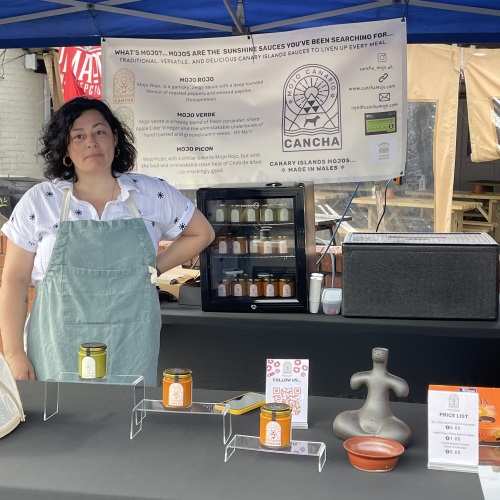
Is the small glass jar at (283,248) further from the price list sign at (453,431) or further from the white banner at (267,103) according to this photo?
the price list sign at (453,431)

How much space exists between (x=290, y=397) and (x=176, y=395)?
1.03 ft

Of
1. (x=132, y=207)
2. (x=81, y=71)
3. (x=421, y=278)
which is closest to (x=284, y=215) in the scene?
(x=421, y=278)

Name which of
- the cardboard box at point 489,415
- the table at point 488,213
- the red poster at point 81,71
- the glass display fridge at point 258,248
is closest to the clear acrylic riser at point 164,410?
the cardboard box at point 489,415

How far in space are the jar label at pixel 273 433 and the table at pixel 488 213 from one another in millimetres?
7620

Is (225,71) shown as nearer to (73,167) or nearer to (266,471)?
(73,167)

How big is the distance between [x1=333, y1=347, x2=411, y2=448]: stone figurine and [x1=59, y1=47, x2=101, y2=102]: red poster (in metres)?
5.49

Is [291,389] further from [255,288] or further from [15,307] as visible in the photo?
[255,288]

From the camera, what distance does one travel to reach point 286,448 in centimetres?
187

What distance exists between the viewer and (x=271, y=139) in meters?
3.87

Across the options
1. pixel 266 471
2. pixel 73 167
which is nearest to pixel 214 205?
pixel 73 167

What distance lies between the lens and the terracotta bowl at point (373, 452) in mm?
1773

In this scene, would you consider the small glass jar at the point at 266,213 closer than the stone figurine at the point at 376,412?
No

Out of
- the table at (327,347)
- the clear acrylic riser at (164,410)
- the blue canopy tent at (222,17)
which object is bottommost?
the table at (327,347)

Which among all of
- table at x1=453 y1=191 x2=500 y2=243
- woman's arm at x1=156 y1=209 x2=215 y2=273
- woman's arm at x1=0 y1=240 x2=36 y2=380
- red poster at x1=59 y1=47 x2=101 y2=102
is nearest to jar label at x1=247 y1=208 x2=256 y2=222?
woman's arm at x1=156 y1=209 x2=215 y2=273
